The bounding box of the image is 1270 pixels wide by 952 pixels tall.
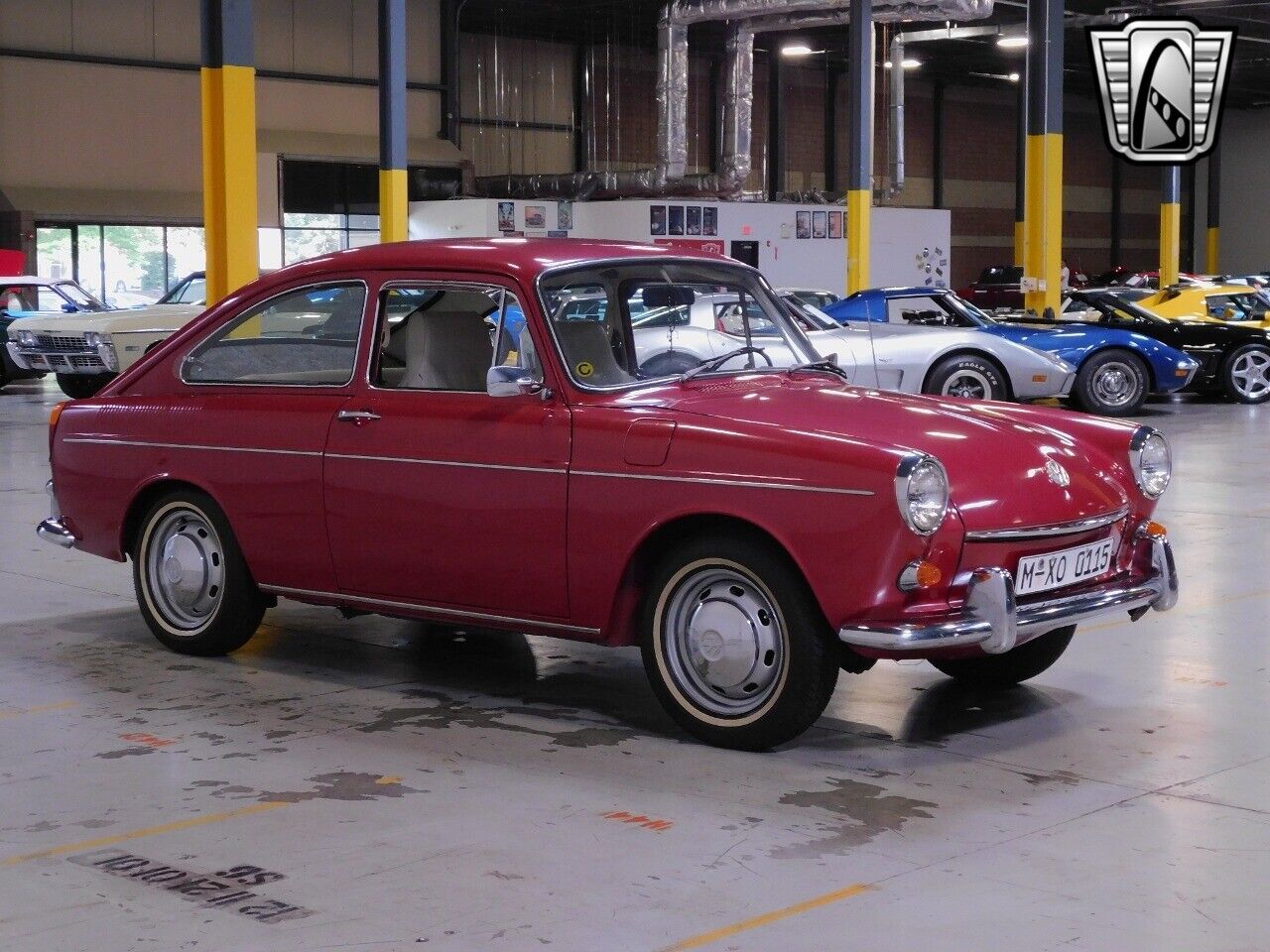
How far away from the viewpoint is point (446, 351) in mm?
5598

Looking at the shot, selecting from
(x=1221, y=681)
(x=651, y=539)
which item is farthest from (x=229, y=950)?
(x=1221, y=681)

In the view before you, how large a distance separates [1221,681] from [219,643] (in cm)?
359

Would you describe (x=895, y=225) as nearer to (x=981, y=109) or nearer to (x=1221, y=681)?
(x=981, y=109)

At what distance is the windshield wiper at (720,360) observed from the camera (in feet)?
17.8

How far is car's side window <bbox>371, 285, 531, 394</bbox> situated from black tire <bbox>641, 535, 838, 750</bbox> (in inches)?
34.0

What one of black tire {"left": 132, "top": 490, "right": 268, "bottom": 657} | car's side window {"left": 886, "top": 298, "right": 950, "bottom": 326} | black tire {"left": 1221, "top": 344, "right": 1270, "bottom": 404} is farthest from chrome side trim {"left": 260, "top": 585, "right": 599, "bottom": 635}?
black tire {"left": 1221, "top": 344, "right": 1270, "bottom": 404}

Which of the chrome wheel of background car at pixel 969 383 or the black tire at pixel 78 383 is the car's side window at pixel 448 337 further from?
the black tire at pixel 78 383

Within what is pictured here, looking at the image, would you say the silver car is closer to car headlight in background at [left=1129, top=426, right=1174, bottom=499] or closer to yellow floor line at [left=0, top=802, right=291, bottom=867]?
car headlight in background at [left=1129, top=426, right=1174, bottom=499]

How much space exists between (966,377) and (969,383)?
0.21ft

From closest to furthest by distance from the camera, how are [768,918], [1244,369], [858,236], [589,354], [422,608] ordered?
[768,918], [589,354], [422,608], [1244,369], [858,236]

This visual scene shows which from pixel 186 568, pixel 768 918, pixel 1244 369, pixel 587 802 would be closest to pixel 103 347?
pixel 186 568

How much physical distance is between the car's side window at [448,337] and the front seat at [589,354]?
0.11 m

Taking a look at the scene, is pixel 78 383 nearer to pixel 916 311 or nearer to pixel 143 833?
pixel 916 311

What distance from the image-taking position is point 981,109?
44.0 m
